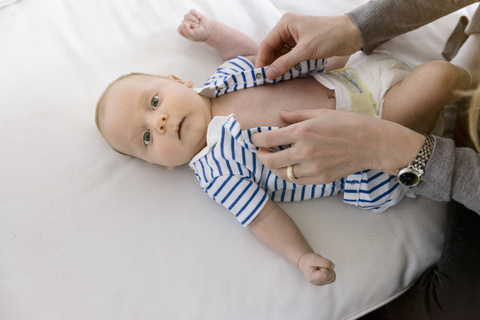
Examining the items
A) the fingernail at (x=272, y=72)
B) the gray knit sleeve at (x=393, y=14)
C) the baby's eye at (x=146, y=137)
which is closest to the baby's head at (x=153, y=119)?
the baby's eye at (x=146, y=137)

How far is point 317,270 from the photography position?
0.89 m

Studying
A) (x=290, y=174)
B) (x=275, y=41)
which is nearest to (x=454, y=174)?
(x=290, y=174)

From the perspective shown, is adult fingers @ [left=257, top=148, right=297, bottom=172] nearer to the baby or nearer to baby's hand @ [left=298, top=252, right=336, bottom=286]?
the baby

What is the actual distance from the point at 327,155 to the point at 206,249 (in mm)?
470

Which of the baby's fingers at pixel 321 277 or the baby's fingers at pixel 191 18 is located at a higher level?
the baby's fingers at pixel 191 18

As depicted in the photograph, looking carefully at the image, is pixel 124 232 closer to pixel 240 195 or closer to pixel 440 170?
pixel 240 195

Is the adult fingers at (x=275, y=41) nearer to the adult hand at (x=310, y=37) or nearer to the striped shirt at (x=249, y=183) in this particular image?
the adult hand at (x=310, y=37)

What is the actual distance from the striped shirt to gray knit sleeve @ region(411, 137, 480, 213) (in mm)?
182

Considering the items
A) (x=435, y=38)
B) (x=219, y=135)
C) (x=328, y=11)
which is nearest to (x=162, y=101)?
(x=219, y=135)

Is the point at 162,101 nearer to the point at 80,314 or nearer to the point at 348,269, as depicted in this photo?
the point at 80,314

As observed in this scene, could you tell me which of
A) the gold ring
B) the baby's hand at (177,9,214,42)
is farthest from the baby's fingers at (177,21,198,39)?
the gold ring

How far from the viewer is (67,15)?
1311 mm

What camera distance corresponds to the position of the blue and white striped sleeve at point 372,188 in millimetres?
998

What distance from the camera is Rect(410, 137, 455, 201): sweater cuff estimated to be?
81 centimetres
